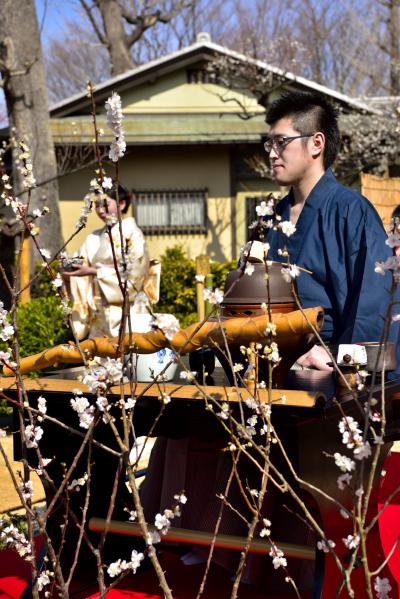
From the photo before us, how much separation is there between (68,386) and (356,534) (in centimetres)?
118

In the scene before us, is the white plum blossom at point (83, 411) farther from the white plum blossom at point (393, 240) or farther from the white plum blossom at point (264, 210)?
the white plum blossom at point (393, 240)

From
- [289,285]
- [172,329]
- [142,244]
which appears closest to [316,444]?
[289,285]

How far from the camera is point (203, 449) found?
3.39m

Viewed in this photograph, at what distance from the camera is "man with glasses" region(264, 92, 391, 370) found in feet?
10.2

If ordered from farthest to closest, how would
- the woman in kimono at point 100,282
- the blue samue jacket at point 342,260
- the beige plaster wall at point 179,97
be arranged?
the beige plaster wall at point 179,97 < the woman in kimono at point 100,282 < the blue samue jacket at point 342,260

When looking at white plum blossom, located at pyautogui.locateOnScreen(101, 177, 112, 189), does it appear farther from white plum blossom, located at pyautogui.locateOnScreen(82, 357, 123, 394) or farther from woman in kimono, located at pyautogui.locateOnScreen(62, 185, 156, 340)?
woman in kimono, located at pyautogui.locateOnScreen(62, 185, 156, 340)

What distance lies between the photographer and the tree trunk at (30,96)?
1181 cm

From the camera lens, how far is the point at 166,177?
16.4m

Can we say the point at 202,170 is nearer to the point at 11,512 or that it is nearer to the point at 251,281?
the point at 11,512

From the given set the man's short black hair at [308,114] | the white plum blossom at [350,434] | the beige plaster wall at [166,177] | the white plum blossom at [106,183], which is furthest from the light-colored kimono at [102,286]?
the beige plaster wall at [166,177]

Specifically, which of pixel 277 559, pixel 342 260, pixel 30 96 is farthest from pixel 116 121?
pixel 30 96

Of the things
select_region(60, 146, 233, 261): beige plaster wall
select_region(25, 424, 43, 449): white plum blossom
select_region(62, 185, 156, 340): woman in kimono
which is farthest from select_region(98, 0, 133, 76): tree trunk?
select_region(25, 424, 43, 449): white plum blossom

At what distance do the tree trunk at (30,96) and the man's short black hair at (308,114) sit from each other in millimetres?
8624

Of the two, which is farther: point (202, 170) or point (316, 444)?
point (202, 170)
